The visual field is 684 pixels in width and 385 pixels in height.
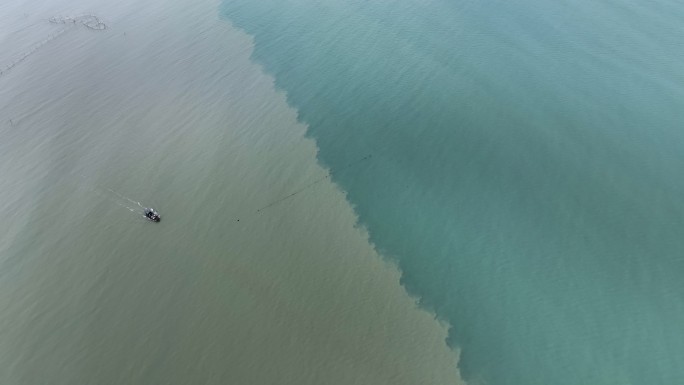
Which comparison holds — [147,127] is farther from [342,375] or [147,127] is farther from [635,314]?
[635,314]

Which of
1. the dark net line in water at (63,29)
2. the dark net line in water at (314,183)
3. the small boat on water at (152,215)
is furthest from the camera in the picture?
the dark net line in water at (63,29)

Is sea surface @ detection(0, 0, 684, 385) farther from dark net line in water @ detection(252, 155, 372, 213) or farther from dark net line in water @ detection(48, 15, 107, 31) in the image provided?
dark net line in water @ detection(48, 15, 107, 31)

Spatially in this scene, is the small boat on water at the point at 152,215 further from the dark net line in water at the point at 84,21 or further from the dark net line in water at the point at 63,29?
the dark net line in water at the point at 84,21

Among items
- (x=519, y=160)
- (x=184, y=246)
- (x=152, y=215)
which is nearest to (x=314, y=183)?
(x=184, y=246)

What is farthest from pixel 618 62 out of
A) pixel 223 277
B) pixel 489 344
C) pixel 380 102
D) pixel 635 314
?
pixel 223 277

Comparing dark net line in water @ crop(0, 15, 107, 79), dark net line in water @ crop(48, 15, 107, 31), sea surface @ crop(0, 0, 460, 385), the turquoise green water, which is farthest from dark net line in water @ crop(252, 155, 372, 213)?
dark net line in water @ crop(48, 15, 107, 31)

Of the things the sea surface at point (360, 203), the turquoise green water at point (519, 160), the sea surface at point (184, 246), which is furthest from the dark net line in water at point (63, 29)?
the turquoise green water at point (519, 160)
